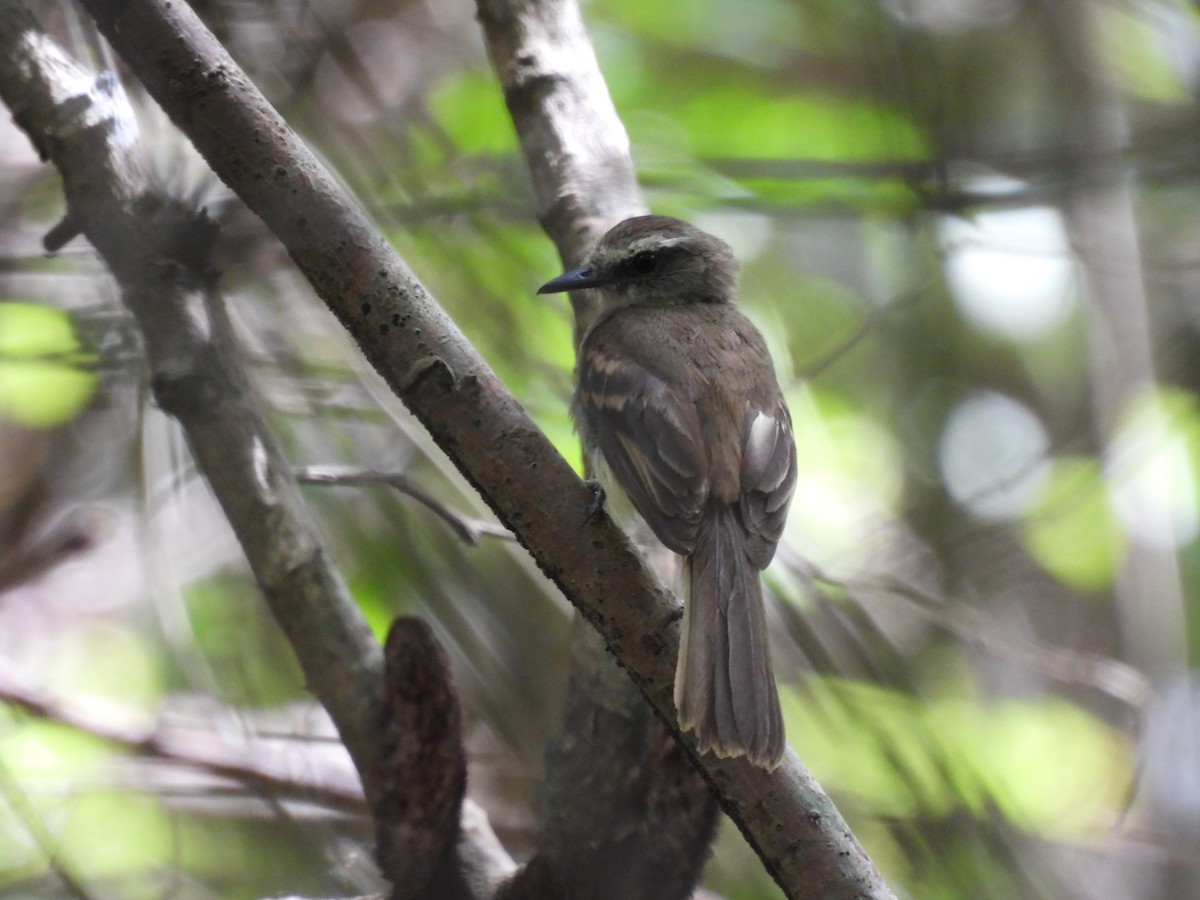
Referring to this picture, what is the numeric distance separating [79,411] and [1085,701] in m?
4.19

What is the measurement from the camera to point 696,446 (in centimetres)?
280

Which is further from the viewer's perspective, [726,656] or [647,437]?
[647,437]

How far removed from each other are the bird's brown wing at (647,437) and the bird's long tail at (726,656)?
0.25ft

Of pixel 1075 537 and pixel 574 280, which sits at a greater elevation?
pixel 574 280

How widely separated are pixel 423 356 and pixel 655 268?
1.57 meters

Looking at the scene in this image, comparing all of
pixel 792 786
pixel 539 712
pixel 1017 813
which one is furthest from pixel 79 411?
pixel 1017 813

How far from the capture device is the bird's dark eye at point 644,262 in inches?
127

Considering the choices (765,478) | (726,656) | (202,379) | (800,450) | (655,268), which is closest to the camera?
(726,656)

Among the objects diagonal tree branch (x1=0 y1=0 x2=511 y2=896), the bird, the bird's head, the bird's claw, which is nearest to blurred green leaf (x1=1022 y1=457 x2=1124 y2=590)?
the bird's head

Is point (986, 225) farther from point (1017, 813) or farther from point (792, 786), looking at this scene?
point (792, 786)

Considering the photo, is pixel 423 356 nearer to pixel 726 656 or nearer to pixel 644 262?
pixel 726 656

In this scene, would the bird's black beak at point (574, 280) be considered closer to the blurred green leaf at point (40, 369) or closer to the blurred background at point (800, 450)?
the blurred background at point (800, 450)

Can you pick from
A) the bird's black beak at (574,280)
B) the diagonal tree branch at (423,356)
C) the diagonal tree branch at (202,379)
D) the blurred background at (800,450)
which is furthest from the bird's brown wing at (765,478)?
the diagonal tree branch at (202,379)

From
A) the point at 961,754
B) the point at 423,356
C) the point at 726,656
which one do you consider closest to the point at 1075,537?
the point at 961,754
